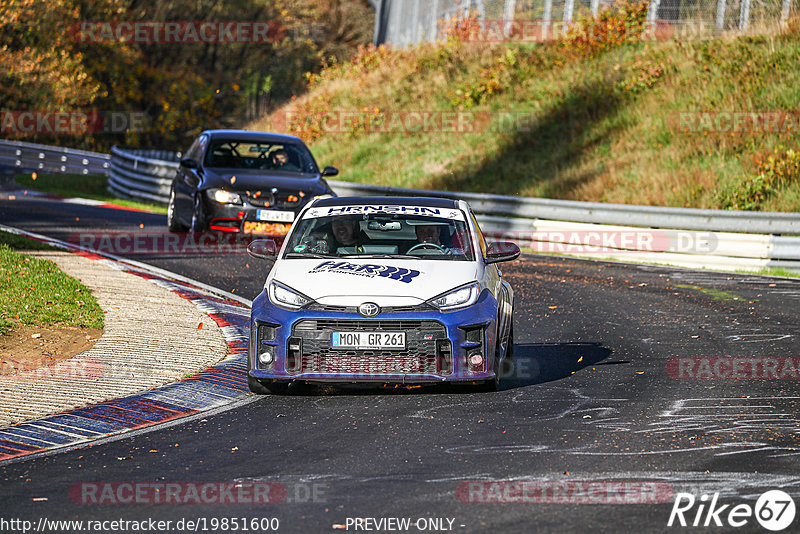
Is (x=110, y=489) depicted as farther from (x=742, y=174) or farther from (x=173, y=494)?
(x=742, y=174)

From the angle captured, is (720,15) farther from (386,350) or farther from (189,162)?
(386,350)

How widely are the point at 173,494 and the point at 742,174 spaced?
19.1 m

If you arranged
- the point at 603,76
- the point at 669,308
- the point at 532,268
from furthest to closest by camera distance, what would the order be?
the point at 603,76
the point at 532,268
the point at 669,308

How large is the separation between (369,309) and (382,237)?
1840 mm

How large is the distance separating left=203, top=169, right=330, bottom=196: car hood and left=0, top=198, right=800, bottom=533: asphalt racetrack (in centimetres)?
731

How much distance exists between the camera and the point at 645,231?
1942 cm

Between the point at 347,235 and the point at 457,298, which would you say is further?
the point at 347,235

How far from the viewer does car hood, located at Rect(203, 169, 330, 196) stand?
17797 millimetres

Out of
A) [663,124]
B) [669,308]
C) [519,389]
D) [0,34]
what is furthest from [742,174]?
[0,34]

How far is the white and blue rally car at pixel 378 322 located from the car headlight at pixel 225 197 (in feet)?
28.7

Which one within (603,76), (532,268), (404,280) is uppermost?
(603,76)

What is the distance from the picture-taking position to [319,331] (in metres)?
8.20

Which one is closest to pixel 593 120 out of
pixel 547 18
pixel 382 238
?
pixel 547 18

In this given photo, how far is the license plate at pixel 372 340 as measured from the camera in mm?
8117
